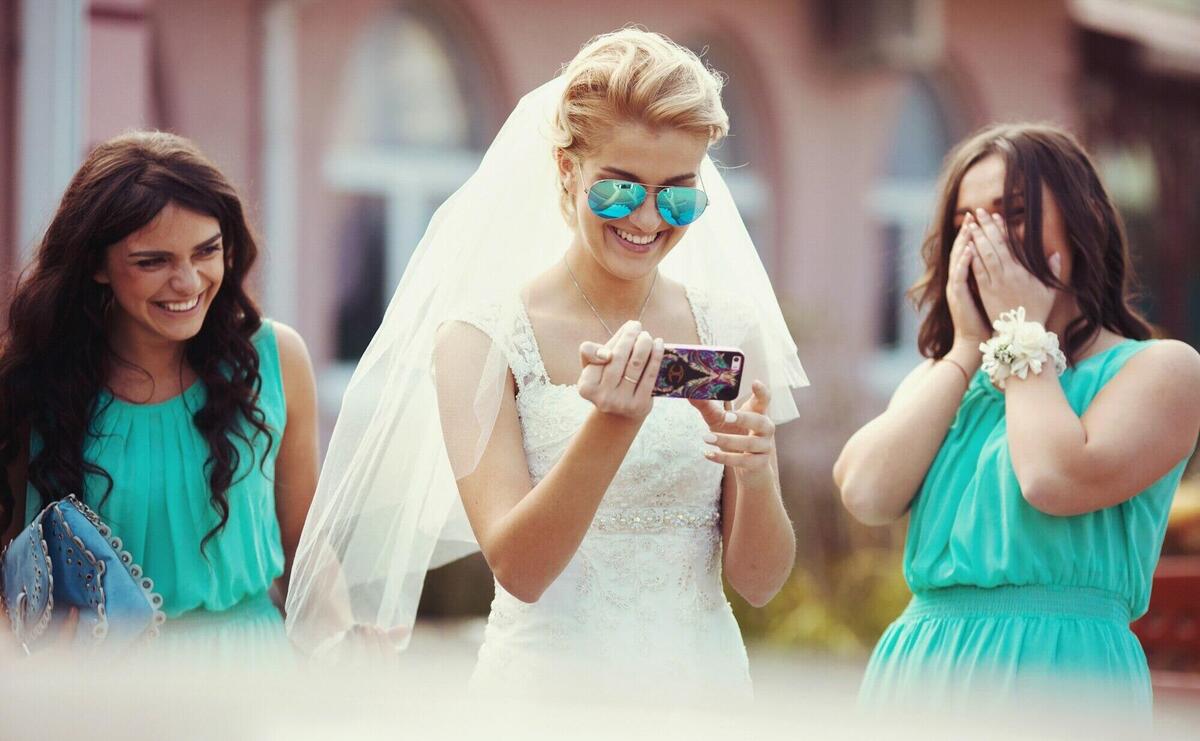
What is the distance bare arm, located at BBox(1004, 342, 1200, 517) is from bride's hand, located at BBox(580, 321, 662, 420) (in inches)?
39.1

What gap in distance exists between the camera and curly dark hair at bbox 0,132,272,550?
9.60 ft

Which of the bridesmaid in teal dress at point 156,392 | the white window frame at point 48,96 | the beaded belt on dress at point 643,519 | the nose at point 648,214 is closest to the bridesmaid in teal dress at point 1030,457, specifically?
the beaded belt on dress at point 643,519

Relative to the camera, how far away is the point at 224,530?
3018 mm

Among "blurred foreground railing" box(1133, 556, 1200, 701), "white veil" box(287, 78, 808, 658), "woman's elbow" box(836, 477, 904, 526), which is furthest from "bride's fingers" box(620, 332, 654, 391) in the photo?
"blurred foreground railing" box(1133, 556, 1200, 701)

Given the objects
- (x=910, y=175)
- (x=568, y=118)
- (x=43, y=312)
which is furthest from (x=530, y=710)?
(x=910, y=175)

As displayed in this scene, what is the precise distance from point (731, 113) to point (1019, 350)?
25.3 feet

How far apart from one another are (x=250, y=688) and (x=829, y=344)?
884 cm

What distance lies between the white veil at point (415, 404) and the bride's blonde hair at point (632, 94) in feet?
0.84

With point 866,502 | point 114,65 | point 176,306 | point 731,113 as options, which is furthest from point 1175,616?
point 731,113

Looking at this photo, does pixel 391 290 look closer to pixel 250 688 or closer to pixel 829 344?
pixel 829 344

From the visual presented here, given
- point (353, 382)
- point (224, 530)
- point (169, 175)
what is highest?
point (169, 175)

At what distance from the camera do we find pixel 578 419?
270 centimetres

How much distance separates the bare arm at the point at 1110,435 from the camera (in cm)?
283

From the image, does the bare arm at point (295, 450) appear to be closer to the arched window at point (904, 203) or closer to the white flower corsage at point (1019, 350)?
the white flower corsage at point (1019, 350)
